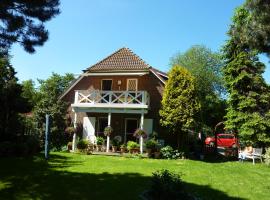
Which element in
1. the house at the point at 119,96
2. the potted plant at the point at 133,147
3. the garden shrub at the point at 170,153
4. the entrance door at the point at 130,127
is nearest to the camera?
the garden shrub at the point at 170,153

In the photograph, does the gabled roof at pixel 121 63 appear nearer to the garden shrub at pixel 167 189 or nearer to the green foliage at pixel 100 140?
the green foliage at pixel 100 140

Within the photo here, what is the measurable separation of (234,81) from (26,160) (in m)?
15.8

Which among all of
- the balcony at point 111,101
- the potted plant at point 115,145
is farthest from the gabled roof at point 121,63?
the potted plant at point 115,145

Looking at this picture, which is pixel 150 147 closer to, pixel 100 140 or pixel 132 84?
pixel 100 140

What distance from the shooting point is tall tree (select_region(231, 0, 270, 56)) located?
1062cm

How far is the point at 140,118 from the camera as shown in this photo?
81.6 feet

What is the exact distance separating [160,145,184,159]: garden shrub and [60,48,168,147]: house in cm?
254

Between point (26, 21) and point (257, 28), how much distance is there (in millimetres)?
7010

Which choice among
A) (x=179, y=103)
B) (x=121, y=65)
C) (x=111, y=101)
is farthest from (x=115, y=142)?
A: (x=121, y=65)

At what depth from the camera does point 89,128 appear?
25844mm

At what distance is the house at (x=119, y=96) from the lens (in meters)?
23.8

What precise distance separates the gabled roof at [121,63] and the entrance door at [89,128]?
357 centimetres

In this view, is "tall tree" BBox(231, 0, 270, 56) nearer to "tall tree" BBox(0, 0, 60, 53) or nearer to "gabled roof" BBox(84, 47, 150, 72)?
"tall tree" BBox(0, 0, 60, 53)

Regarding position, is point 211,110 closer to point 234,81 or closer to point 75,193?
point 234,81
